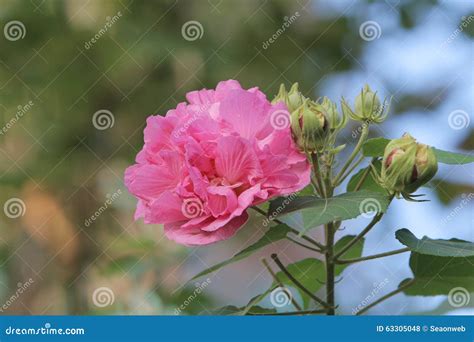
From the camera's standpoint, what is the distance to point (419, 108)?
3.32ft

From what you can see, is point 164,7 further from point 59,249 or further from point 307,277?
point 307,277

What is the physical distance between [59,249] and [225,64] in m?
0.41

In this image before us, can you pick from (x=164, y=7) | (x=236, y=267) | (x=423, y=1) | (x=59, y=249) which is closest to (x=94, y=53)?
(x=164, y=7)

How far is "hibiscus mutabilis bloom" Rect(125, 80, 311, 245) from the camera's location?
44 cm
